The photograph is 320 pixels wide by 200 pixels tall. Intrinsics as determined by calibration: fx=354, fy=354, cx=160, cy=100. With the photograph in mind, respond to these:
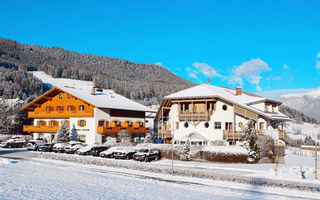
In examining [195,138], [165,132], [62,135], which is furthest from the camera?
[62,135]

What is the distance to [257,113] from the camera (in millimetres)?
49031

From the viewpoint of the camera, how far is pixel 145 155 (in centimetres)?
4019

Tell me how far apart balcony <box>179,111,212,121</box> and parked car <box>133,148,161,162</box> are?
472 inches

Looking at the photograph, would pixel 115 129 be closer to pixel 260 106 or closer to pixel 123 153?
pixel 123 153

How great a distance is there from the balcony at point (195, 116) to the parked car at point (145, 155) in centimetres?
1199

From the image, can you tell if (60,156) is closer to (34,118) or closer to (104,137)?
(104,137)

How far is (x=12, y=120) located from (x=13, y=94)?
9746 centimetres

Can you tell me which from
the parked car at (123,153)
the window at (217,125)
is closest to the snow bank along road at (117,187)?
the parked car at (123,153)

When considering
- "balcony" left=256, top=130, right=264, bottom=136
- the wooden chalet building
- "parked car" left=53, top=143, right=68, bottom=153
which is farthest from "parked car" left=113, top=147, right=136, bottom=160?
"balcony" left=256, top=130, right=264, bottom=136

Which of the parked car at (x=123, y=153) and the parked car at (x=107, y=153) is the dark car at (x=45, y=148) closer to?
the parked car at (x=107, y=153)

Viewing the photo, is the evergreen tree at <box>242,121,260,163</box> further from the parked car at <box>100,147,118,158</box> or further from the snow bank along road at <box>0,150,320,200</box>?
the parked car at <box>100,147,118,158</box>

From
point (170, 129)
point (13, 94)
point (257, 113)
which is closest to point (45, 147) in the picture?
point (170, 129)

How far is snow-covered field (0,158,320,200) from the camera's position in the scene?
67.2ft

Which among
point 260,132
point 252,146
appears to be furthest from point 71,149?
point 260,132
